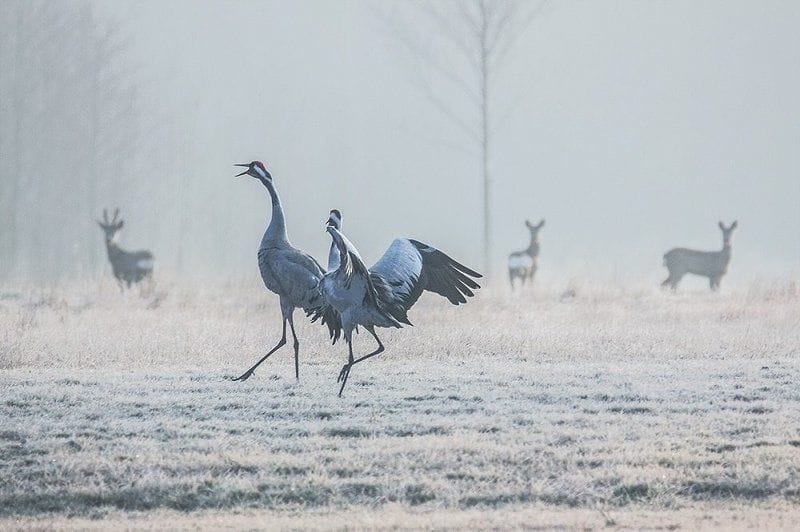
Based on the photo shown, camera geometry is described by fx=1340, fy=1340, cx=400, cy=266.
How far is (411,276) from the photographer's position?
1105cm

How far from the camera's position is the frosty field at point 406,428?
7934mm

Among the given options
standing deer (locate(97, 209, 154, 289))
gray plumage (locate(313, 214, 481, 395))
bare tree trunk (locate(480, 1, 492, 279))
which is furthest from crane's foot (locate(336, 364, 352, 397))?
bare tree trunk (locate(480, 1, 492, 279))

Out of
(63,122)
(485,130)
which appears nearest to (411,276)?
(485,130)

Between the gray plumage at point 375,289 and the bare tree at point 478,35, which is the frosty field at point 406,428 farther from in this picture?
the bare tree at point 478,35

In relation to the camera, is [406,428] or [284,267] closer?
[406,428]

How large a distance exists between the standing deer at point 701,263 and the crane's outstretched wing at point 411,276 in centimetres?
1552

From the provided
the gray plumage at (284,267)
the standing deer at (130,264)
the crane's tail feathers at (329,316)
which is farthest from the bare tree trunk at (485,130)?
the gray plumage at (284,267)

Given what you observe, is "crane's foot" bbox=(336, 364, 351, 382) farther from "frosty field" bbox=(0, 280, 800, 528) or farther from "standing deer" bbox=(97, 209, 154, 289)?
"standing deer" bbox=(97, 209, 154, 289)

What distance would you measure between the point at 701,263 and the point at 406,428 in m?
18.2

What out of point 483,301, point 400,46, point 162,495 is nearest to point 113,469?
point 162,495

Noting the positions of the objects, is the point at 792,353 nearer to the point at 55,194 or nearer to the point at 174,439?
the point at 174,439

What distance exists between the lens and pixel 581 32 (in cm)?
9312

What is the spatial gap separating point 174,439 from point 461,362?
181 inches

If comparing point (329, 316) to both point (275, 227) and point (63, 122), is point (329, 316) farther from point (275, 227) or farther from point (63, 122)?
point (63, 122)
